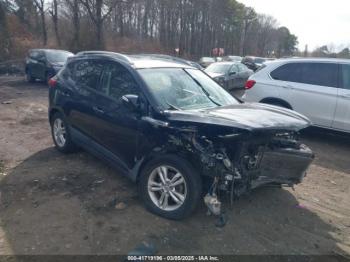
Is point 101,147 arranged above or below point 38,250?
above

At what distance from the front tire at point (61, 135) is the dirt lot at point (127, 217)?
18 centimetres

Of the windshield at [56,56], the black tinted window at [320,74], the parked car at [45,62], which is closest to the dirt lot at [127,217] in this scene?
the black tinted window at [320,74]

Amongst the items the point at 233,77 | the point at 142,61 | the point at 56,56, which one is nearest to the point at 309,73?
the point at 142,61

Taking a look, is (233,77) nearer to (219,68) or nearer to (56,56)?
(219,68)

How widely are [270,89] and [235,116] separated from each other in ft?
13.8

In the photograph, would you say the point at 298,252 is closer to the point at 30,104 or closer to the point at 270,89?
the point at 270,89

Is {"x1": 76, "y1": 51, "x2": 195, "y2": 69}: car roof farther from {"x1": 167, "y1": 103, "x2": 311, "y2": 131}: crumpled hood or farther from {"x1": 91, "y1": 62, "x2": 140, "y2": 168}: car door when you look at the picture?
{"x1": 167, "y1": 103, "x2": 311, "y2": 131}: crumpled hood

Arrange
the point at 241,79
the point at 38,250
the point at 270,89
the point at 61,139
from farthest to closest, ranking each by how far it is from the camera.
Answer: the point at 241,79
the point at 270,89
the point at 61,139
the point at 38,250

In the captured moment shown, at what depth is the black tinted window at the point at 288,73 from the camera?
7.37m

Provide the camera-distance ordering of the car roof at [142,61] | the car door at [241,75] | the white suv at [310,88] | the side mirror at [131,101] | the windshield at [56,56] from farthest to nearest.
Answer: the car door at [241,75], the windshield at [56,56], the white suv at [310,88], the car roof at [142,61], the side mirror at [131,101]

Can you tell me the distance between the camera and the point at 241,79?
1566cm

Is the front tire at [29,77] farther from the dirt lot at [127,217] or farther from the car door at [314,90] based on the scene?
the car door at [314,90]

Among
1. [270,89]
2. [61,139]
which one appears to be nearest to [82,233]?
[61,139]

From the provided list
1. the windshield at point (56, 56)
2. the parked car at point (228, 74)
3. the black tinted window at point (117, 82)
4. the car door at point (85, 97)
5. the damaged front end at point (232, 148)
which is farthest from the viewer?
the windshield at point (56, 56)
